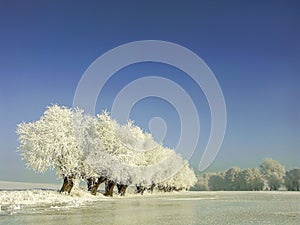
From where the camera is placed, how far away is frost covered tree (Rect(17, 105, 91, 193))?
3819 centimetres

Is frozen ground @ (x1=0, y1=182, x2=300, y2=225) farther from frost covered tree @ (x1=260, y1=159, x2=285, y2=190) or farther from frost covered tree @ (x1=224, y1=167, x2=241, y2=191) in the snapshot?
frost covered tree @ (x1=224, y1=167, x2=241, y2=191)

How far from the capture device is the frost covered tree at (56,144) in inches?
1503

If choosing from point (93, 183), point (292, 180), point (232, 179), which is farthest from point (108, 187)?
point (232, 179)

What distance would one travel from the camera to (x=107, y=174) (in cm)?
4456

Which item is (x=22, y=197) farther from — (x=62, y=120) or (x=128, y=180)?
(x=128, y=180)

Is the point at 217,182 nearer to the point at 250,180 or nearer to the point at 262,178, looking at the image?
the point at 250,180

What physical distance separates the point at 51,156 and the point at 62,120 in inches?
158

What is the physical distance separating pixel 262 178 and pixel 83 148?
3018 inches

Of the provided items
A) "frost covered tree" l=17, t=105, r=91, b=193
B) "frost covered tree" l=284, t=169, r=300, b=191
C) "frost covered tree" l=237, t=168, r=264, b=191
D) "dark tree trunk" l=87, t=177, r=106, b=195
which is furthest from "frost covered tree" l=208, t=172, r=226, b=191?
"frost covered tree" l=17, t=105, r=91, b=193

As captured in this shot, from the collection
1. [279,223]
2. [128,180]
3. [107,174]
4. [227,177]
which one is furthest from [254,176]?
[279,223]

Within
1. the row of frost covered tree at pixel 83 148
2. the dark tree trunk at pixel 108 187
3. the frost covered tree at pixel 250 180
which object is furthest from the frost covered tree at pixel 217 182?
the dark tree trunk at pixel 108 187

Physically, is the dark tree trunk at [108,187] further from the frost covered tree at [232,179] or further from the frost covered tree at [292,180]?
the frost covered tree at [232,179]

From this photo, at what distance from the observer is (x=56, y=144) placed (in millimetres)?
38438

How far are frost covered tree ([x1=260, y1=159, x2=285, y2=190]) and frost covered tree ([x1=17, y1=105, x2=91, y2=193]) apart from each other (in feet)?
243
